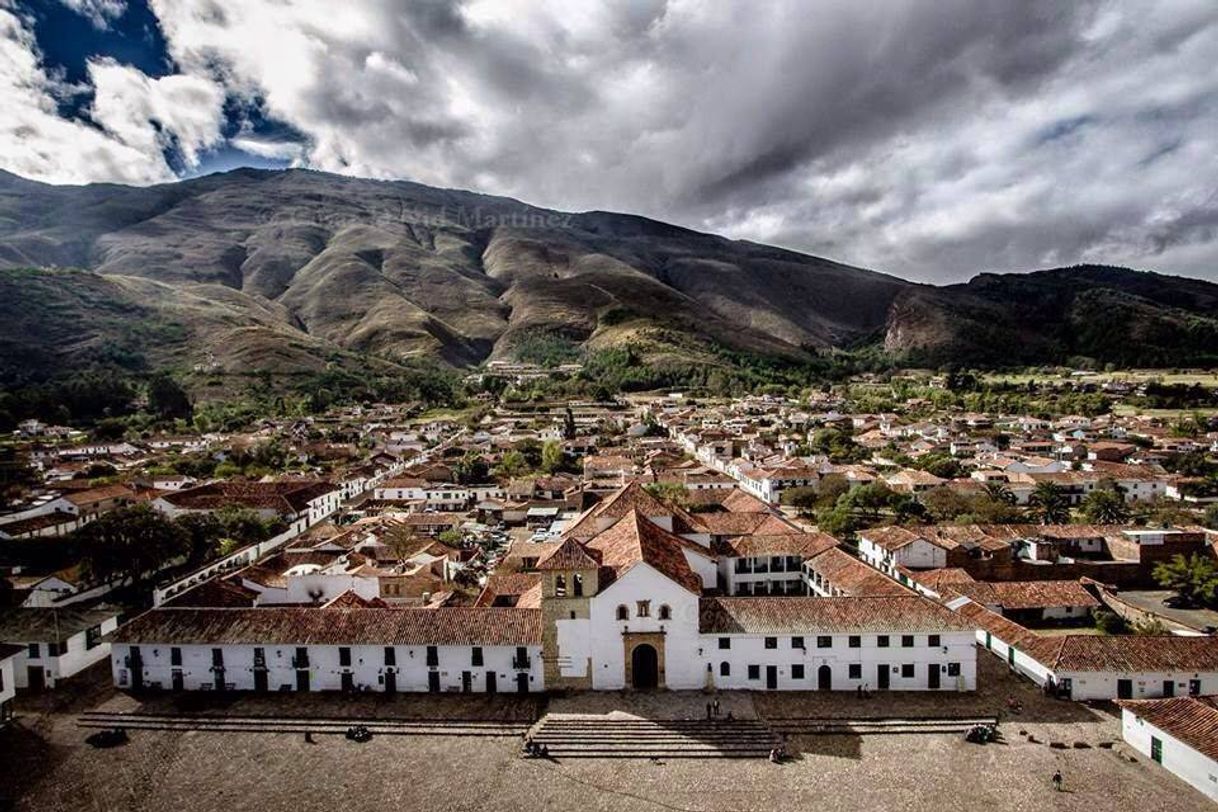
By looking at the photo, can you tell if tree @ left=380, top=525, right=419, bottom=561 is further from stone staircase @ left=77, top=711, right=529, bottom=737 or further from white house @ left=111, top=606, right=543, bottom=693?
stone staircase @ left=77, top=711, right=529, bottom=737

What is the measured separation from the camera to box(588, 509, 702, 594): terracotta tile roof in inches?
1063

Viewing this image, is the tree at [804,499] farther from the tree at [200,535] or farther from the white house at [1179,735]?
the tree at [200,535]

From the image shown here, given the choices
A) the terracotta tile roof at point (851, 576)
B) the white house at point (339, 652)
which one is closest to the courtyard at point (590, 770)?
the white house at point (339, 652)

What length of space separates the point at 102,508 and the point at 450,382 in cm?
10876

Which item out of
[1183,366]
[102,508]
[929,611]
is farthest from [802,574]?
[1183,366]

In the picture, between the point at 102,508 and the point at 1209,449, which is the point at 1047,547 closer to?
the point at 1209,449

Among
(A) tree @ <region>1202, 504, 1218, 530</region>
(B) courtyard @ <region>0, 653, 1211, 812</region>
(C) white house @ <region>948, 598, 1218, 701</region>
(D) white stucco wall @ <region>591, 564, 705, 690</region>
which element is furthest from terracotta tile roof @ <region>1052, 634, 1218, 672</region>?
(A) tree @ <region>1202, 504, 1218, 530</region>

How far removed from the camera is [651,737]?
941 inches

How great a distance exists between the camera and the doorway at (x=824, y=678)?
88.9 feet

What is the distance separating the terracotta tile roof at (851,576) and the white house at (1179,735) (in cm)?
810

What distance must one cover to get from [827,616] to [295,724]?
61.8 feet

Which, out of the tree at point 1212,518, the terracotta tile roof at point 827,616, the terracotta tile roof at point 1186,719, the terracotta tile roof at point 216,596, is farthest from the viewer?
the tree at point 1212,518

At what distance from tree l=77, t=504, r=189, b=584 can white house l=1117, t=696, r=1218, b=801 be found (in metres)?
42.8

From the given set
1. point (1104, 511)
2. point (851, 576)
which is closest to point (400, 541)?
point (851, 576)
